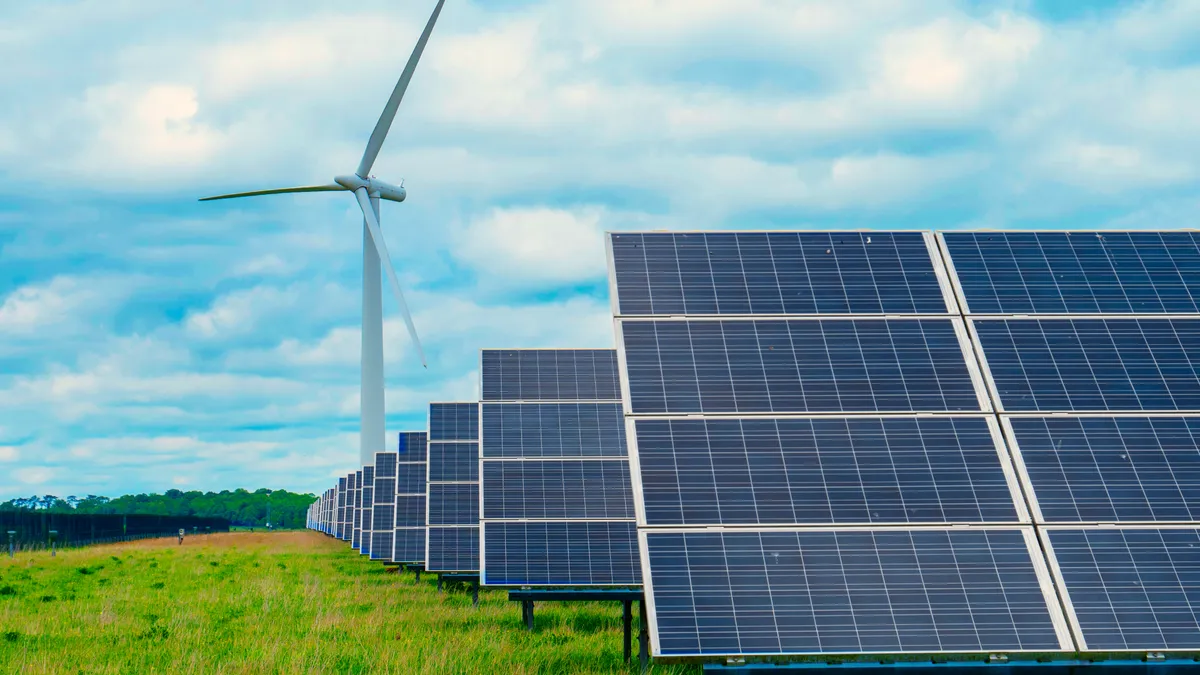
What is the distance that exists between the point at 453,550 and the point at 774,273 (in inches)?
588

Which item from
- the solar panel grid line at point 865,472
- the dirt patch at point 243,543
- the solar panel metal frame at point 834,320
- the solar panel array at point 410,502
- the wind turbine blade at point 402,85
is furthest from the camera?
the dirt patch at point 243,543

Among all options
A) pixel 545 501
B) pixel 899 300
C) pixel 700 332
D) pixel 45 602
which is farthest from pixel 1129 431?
pixel 45 602

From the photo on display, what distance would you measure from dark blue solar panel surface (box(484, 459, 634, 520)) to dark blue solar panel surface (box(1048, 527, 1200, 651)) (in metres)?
10.2

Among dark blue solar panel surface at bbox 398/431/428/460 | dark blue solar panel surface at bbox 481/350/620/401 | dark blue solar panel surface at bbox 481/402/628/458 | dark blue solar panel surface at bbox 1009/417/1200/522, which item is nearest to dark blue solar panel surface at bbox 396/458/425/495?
dark blue solar panel surface at bbox 398/431/428/460

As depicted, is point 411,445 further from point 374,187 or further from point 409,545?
point 374,187

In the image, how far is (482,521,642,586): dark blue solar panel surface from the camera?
18.7 metres

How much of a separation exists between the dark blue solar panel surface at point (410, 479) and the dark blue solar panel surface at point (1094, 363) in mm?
24044

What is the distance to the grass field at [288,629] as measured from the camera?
588 inches

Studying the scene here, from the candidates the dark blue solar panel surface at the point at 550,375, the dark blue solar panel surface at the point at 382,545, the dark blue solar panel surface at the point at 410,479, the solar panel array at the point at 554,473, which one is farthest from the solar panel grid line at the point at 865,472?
the dark blue solar panel surface at the point at 382,545

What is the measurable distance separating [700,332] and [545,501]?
8809 mm

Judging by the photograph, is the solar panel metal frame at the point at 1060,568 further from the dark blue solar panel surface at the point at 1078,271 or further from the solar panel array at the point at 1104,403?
the dark blue solar panel surface at the point at 1078,271

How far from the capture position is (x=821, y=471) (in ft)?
37.6

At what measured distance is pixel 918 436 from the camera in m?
11.9

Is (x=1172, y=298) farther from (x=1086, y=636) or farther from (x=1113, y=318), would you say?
(x=1086, y=636)
